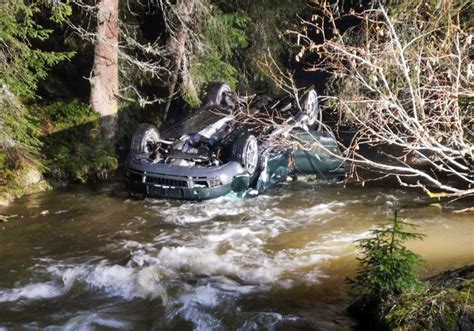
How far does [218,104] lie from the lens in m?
10.7

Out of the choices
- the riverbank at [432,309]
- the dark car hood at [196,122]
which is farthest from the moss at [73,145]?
the riverbank at [432,309]

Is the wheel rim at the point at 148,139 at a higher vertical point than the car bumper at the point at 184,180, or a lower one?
higher

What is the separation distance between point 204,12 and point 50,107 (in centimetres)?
434

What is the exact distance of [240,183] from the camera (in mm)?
8906

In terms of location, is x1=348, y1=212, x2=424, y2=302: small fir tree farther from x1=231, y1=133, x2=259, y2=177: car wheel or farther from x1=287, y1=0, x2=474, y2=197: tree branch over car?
x1=231, y1=133, x2=259, y2=177: car wheel

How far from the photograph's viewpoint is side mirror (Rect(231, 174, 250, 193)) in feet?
28.8

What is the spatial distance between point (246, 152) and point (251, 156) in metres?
0.20

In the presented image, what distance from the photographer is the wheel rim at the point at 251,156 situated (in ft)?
29.5

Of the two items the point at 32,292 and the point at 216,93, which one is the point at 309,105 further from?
the point at 32,292

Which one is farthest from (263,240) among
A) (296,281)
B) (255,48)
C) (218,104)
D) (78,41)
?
(255,48)

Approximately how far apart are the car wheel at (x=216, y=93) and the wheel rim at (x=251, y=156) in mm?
1917

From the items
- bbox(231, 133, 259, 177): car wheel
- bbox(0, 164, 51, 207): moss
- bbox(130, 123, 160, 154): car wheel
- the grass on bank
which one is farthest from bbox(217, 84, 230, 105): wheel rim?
the grass on bank

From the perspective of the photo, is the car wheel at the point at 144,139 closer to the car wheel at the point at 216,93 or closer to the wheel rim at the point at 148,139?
the wheel rim at the point at 148,139

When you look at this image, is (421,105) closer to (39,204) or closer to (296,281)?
(296,281)
